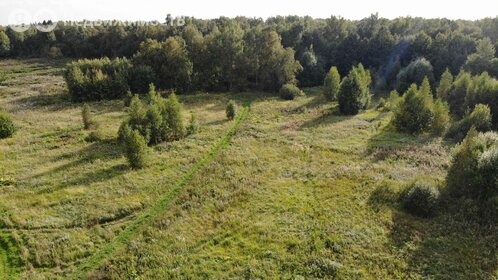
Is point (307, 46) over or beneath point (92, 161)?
over

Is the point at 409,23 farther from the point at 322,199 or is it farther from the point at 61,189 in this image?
the point at 61,189

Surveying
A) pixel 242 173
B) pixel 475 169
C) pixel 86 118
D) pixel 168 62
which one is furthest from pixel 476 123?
pixel 168 62

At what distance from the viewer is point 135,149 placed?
141ft

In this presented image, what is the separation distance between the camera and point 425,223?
32.2 metres

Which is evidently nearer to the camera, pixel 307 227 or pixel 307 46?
pixel 307 227

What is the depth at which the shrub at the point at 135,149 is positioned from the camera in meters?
42.8

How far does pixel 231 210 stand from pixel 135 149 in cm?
1512

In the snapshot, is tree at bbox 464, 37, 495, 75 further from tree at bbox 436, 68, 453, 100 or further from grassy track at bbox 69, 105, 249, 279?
grassy track at bbox 69, 105, 249, 279

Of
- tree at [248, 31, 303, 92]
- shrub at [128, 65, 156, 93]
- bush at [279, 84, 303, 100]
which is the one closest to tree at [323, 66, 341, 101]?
bush at [279, 84, 303, 100]

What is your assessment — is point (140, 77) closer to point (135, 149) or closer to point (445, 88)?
point (135, 149)

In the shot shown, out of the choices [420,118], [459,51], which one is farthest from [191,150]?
[459,51]

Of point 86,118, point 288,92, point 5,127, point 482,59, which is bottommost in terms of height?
point 5,127

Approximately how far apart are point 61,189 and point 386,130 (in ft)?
162

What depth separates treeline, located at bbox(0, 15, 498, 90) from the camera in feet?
302
